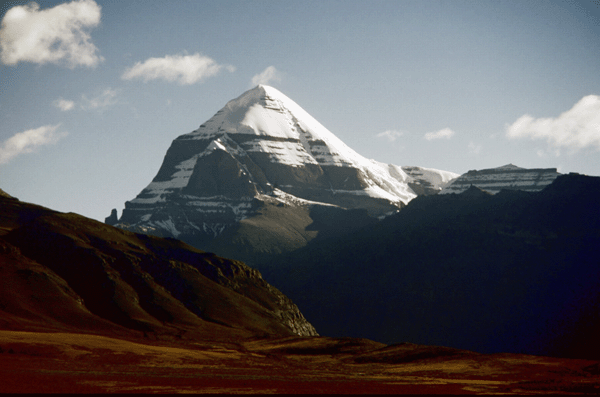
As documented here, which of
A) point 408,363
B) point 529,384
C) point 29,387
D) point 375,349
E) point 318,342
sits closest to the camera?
point 29,387

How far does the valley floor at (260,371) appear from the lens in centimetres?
7500

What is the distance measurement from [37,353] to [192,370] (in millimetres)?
28445

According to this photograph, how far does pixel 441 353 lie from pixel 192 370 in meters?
70.2

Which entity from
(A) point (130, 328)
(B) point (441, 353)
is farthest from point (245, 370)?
(A) point (130, 328)

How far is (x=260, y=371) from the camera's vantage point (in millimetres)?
104000

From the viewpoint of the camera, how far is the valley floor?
246ft

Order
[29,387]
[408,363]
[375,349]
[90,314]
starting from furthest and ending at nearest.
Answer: [90,314]
[375,349]
[408,363]
[29,387]

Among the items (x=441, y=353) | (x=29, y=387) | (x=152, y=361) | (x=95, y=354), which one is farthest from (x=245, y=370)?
(x=441, y=353)

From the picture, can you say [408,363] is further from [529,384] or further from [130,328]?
[130,328]

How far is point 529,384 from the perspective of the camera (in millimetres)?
86938

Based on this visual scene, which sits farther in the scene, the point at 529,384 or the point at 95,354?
the point at 95,354

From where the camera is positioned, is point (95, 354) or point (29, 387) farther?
point (95, 354)

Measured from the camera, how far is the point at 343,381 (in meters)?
88.5

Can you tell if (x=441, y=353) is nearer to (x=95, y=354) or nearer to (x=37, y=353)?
(x=95, y=354)
